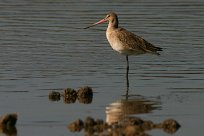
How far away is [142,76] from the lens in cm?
1714

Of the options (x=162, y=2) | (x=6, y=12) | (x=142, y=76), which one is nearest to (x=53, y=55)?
(x=142, y=76)

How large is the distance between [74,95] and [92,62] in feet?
13.7

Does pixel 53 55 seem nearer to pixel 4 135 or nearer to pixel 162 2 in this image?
Result: pixel 4 135

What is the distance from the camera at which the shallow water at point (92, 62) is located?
44.6 ft

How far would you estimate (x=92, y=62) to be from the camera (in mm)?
18750

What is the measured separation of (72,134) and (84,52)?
8233mm

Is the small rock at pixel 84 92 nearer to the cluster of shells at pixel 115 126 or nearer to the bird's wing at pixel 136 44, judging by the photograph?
the cluster of shells at pixel 115 126

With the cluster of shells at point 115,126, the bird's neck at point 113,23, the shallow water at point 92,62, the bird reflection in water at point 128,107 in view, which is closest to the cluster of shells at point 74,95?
the shallow water at point 92,62

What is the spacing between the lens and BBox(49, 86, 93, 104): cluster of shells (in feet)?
47.7

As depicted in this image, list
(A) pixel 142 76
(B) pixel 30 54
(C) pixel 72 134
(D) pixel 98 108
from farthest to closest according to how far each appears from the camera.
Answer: (B) pixel 30 54 → (A) pixel 142 76 → (D) pixel 98 108 → (C) pixel 72 134

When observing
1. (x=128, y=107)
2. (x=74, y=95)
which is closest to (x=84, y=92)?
(x=74, y=95)

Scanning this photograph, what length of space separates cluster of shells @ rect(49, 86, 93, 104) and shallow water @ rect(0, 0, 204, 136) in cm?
14

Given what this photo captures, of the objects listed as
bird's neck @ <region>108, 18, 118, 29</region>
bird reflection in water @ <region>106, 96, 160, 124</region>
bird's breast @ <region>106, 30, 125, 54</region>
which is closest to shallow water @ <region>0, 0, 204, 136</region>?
bird reflection in water @ <region>106, 96, 160, 124</region>

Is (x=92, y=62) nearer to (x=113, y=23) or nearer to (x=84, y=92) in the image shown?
(x=113, y=23)
